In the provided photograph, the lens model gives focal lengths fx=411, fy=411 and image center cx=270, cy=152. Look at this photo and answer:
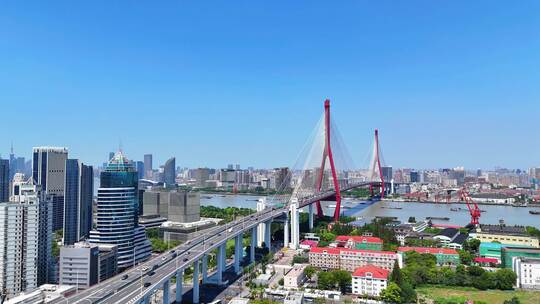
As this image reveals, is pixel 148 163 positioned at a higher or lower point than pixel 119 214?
higher

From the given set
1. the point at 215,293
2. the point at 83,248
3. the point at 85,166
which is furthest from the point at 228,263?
the point at 85,166

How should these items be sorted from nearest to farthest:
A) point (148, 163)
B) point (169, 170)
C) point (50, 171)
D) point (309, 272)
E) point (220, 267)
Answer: point (220, 267) → point (309, 272) → point (50, 171) → point (169, 170) → point (148, 163)

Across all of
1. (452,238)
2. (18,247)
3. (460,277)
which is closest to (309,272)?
(460,277)

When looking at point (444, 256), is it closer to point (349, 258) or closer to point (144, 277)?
point (349, 258)

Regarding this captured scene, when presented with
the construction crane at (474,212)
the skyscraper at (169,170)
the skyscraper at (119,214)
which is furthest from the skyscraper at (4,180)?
the skyscraper at (169,170)

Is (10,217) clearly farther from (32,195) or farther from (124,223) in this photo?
(124,223)
